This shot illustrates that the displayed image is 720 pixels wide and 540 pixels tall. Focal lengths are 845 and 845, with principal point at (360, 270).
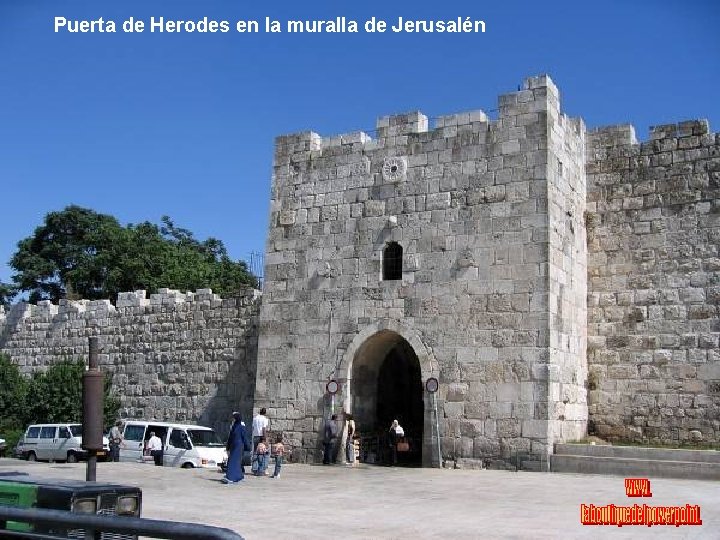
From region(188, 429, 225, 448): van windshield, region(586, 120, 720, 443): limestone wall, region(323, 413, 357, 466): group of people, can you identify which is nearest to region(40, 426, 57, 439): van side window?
region(188, 429, 225, 448): van windshield

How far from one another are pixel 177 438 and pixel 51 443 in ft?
16.3

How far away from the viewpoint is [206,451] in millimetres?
19094

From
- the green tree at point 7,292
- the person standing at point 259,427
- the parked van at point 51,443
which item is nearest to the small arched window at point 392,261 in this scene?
the person standing at point 259,427

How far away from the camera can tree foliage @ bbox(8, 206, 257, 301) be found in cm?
3894

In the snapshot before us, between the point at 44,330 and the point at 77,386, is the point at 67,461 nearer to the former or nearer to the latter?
the point at 77,386

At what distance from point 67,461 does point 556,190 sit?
14.3 m

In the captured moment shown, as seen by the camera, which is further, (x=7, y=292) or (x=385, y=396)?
(x=7, y=292)

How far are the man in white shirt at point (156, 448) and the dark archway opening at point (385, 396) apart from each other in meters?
4.84

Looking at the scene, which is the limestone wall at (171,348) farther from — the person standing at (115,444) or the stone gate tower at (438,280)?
the stone gate tower at (438,280)

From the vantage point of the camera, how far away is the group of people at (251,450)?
572 inches

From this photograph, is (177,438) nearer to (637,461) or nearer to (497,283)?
(497,283)

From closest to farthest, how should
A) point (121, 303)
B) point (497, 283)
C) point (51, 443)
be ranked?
point (497, 283), point (51, 443), point (121, 303)

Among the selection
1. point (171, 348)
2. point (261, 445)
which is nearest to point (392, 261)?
point (261, 445)

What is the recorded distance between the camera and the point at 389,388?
19.4 metres
